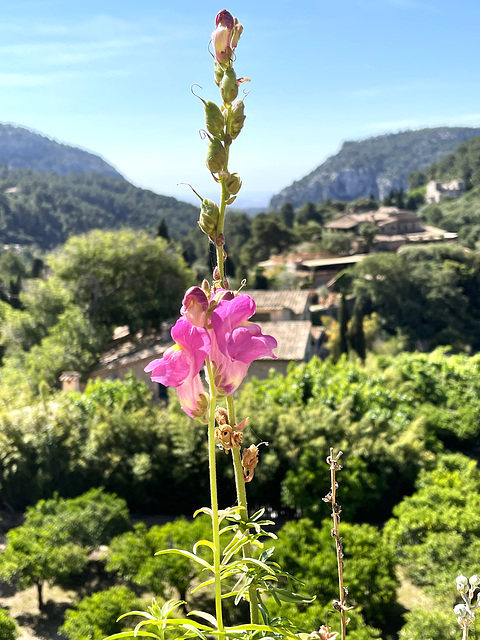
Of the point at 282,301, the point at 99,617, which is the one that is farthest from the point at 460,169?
the point at 99,617

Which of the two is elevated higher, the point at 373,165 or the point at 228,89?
the point at 373,165

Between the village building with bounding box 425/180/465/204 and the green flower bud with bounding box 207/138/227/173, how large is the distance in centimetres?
8288

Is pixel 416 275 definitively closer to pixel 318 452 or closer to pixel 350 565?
pixel 318 452

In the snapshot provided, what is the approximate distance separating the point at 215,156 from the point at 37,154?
16754cm

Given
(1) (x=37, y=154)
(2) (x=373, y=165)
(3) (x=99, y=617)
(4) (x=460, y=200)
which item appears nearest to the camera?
(3) (x=99, y=617)

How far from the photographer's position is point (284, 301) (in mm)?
24141

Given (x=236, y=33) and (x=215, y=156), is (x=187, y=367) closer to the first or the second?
(x=215, y=156)

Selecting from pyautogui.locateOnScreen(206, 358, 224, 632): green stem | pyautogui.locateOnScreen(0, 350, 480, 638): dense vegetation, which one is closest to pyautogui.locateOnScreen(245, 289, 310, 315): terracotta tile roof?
pyautogui.locateOnScreen(0, 350, 480, 638): dense vegetation

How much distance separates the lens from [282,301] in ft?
79.3

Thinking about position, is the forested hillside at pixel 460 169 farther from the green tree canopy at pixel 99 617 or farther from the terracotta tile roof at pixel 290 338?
the green tree canopy at pixel 99 617

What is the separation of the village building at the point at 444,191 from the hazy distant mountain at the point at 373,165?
237 ft

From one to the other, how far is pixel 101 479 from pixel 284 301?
49.4ft

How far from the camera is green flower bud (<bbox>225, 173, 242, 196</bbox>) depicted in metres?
1.09

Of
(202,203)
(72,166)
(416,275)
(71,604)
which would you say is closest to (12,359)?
(71,604)
